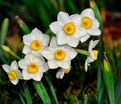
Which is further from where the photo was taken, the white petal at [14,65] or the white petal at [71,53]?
the white petal at [14,65]

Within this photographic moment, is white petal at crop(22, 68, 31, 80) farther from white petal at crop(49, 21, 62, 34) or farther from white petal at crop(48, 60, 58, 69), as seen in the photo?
white petal at crop(49, 21, 62, 34)

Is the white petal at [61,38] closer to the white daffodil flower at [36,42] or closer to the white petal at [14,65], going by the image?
the white daffodil flower at [36,42]

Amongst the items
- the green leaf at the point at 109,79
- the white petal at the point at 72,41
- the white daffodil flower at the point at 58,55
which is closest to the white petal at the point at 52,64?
the white daffodil flower at the point at 58,55

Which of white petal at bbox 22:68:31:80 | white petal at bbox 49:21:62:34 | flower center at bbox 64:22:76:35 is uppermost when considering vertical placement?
white petal at bbox 49:21:62:34

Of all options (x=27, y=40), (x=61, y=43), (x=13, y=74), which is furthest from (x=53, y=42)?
(x=13, y=74)

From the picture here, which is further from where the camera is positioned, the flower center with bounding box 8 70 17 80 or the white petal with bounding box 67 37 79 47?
the flower center with bounding box 8 70 17 80

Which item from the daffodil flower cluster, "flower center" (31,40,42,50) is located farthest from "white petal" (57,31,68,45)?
"flower center" (31,40,42,50)

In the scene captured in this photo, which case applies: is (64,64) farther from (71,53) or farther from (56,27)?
(56,27)

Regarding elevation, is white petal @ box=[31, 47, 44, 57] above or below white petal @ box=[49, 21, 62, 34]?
below
